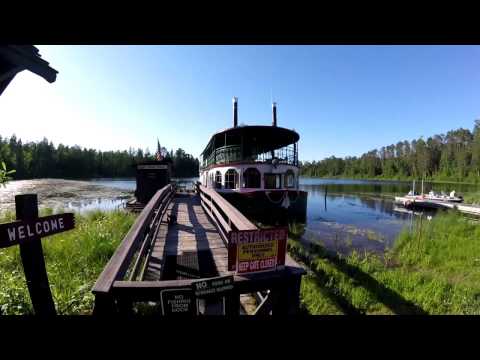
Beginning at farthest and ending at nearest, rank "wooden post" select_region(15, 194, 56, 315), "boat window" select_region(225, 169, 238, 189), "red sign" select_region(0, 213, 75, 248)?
1. "boat window" select_region(225, 169, 238, 189)
2. "wooden post" select_region(15, 194, 56, 315)
3. "red sign" select_region(0, 213, 75, 248)

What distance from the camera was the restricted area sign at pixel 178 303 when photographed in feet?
6.27

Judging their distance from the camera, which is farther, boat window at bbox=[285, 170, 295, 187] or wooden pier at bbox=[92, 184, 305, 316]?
boat window at bbox=[285, 170, 295, 187]

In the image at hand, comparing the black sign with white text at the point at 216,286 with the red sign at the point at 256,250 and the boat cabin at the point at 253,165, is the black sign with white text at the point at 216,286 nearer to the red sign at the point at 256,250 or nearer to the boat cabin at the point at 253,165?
the red sign at the point at 256,250

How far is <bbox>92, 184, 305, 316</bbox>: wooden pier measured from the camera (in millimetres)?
2430

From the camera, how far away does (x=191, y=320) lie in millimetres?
1773

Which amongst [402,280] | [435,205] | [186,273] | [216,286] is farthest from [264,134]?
[435,205]

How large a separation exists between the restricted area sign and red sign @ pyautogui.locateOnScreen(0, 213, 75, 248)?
129 cm

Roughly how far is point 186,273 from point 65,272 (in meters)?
3.30

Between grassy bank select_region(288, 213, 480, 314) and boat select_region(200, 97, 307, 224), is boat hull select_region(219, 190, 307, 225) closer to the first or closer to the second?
boat select_region(200, 97, 307, 224)

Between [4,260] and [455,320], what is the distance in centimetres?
918

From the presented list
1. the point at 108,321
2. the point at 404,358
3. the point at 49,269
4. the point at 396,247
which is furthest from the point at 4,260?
the point at 396,247

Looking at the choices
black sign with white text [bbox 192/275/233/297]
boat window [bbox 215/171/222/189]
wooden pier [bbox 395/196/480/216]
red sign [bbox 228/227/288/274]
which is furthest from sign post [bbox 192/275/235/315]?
wooden pier [bbox 395/196/480/216]

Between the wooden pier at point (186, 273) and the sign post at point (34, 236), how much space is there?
0.49 metres
